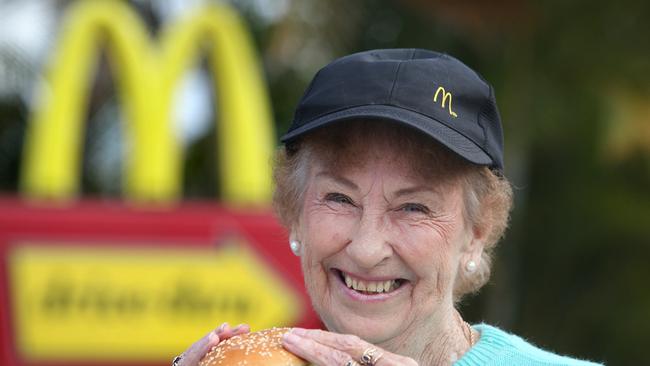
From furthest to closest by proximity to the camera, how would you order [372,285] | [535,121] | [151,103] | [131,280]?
[535,121] → [151,103] → [131,280] → [372,285]

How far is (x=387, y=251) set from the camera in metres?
3.01

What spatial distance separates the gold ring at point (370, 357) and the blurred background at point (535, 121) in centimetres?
1064

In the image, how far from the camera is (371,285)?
10.1ft

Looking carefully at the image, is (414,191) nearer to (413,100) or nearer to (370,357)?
(413,100)

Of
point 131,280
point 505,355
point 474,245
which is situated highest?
point 474,245

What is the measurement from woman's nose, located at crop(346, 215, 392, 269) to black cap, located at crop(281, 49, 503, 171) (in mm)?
278

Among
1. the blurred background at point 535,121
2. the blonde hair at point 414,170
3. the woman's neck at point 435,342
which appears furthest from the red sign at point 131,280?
the woman's neck at point 435,342

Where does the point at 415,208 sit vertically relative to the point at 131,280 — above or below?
above

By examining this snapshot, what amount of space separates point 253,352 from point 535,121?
11842 millimetres

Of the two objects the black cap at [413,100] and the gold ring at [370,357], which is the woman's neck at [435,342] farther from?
the black cap at [413,100]

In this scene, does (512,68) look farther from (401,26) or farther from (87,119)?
(87,119)

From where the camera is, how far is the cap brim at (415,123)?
2.96m

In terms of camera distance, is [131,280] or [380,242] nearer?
[380,242]

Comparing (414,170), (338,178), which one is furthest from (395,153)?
(338,178)
